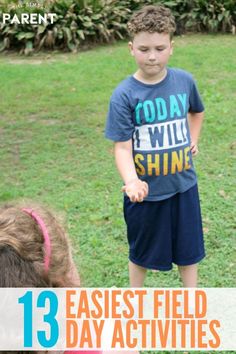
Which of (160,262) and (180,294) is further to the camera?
(180,294)

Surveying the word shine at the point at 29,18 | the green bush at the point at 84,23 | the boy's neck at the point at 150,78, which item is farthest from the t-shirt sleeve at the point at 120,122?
the word shine at the point at 29,18

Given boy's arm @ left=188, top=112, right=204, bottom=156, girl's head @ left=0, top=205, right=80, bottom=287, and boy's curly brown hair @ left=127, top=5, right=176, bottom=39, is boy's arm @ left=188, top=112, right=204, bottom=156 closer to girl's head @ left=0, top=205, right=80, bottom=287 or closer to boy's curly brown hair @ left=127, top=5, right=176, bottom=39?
boy's curly brown hair @ left=127, top=5, right=176, bottom=39

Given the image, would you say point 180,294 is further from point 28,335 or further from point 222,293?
point 28,335

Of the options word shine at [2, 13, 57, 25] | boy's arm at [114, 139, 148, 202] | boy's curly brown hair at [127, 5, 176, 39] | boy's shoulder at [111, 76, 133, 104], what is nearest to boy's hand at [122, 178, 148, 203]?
boy's arm at [114, 139, 148, 202]

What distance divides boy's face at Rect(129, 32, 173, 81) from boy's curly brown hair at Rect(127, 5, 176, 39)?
0.02 m

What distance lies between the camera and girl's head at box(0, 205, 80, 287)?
128 centimetres

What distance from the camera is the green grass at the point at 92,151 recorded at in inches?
134

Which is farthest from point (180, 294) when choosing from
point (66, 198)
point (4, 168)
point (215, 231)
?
point (4, 168)

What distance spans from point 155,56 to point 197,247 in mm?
873

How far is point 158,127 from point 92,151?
9.08 feet

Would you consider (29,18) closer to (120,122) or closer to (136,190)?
(120,122)

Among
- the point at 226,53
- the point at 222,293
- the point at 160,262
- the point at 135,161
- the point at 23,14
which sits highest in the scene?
the point at 23,14

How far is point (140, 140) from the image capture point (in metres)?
2.35

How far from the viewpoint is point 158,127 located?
2.33 meters
